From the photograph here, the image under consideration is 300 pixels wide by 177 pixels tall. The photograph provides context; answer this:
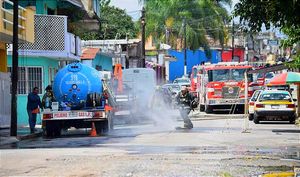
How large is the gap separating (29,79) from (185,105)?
8779mm

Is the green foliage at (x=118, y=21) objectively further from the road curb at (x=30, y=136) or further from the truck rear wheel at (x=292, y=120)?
the road curb at (x=30, y=136)

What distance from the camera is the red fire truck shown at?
36.8m

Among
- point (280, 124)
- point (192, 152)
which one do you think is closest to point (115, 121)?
point (280, 124)

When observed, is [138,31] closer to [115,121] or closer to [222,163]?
[115,121]

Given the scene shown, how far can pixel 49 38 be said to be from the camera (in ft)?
98.8

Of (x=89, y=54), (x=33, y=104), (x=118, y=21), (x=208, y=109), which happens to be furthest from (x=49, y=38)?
(x=118, y=21)

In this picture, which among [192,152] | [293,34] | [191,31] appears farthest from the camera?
[191,31]

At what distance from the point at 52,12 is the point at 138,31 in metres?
37.1

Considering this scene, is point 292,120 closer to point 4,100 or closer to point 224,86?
point 224,86

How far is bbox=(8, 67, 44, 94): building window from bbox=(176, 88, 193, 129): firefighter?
828 centimetres

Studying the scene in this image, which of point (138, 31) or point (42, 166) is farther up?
point (138, 31)

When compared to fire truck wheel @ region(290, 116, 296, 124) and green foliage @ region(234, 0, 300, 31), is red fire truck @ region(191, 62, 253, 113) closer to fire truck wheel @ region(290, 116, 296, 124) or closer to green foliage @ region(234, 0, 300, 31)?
fire truck wheel @ region(290, 116, 296, 124)

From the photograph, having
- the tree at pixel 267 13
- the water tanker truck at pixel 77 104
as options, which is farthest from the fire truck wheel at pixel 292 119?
the tree at pixel 267 13

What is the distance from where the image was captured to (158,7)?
239 ft
